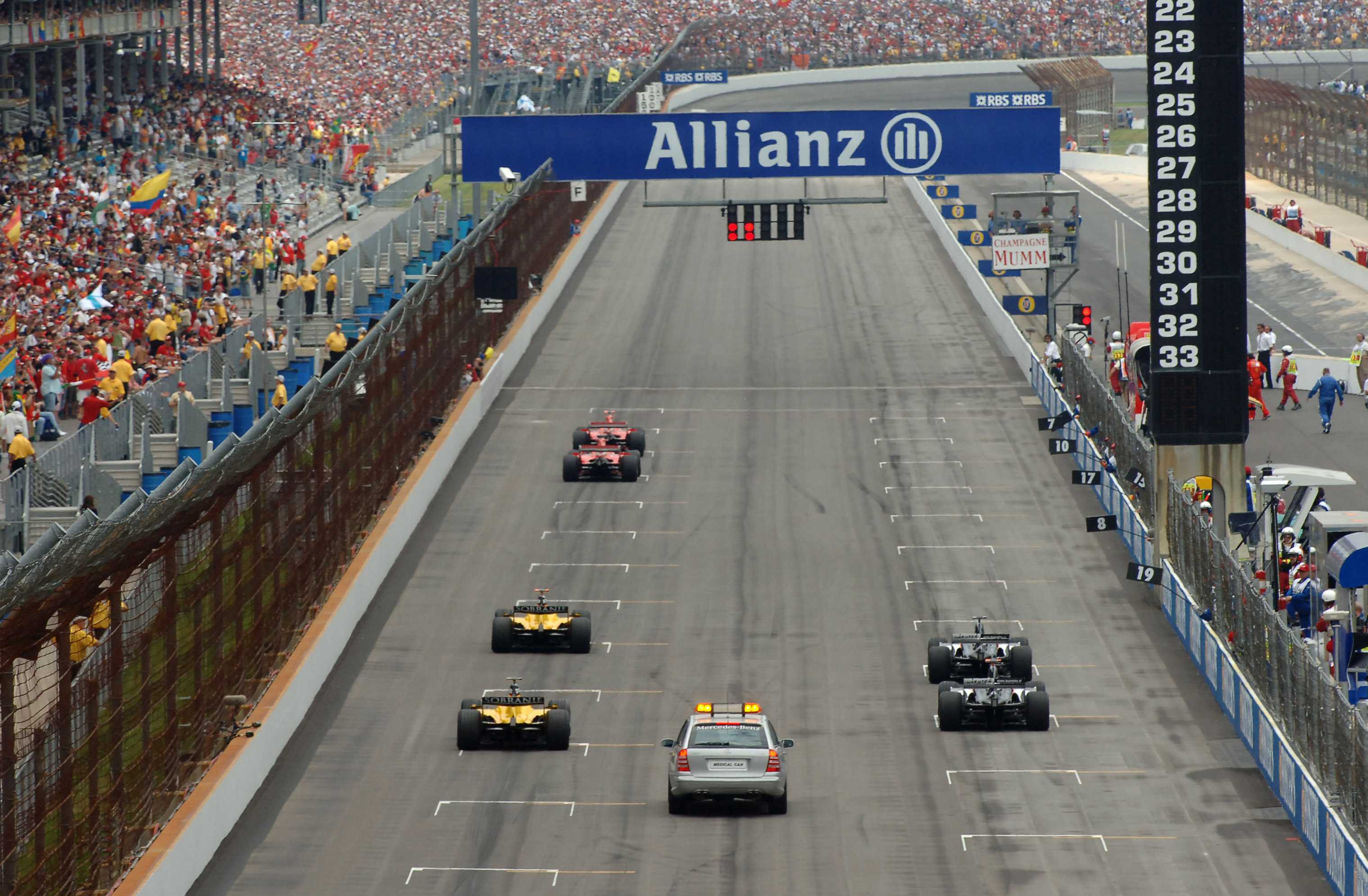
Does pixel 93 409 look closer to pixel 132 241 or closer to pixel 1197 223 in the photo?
pixel 132 241

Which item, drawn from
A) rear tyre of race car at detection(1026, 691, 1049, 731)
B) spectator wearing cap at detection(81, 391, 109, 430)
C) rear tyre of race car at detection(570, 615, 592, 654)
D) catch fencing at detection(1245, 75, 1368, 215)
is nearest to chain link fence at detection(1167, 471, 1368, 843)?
rear tyre of race car at detection(1026, 691, 1049, 731)

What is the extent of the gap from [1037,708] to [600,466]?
47.8ft

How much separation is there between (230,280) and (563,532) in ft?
59.4

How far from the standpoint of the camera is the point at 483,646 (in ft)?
89.7

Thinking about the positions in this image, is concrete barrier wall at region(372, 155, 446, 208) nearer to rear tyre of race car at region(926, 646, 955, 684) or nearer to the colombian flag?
the colombian flag

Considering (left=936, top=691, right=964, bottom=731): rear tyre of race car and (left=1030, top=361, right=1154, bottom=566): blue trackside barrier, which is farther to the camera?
(left=1030, top=361, right=1154, bottom=566): blue trackside barrier

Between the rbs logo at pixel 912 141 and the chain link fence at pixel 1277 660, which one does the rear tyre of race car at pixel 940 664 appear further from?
the rbs logo at pixel 912 141

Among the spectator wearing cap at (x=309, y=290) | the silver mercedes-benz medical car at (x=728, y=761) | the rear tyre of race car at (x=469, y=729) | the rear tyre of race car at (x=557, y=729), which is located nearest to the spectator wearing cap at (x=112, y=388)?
the spectator wearing cap at (x=309, y=290)

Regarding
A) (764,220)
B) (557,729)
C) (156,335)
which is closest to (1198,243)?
(557,729)

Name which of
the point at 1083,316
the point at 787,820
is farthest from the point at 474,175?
the point at 787,820

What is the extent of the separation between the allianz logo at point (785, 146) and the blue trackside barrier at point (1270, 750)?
20.1 metres

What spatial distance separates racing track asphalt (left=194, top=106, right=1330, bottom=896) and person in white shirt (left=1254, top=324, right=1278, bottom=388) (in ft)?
18.5

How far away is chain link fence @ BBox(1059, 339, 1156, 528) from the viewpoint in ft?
105

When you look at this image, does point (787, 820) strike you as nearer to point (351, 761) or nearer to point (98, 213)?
point (351, 761)
